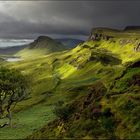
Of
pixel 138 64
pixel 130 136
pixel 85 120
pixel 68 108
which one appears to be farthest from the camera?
pixel 138 64

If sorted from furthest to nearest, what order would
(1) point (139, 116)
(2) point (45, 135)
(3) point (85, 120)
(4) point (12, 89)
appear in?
(4) point (12, 89)
(2) point (45, 135)
(3) point (85, 120)
(1) point (139, 116)

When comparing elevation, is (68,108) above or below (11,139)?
above

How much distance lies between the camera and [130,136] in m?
52.5

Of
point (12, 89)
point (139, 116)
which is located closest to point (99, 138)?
point (139, 116)

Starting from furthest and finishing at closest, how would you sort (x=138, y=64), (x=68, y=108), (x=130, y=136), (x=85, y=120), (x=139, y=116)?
(x=138, y=64)
(x=68, y=108)
(x=85, y=120)
(x=139, y=116)
(x=130, y=136)

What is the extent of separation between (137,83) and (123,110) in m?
10.8

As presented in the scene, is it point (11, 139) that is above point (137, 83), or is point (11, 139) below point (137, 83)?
below

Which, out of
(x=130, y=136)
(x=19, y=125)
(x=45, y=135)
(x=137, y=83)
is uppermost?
(x=137, y=83)

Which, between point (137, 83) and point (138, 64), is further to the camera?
point (138, 64)

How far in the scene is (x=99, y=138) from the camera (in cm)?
5334

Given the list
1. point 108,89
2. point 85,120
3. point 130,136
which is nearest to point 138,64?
point 108,89

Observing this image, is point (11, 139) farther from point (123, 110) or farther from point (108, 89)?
point (123, 110)

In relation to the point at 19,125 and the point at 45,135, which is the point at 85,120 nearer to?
the point at 45,135

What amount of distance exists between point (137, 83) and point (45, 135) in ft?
Answer: 63.5
